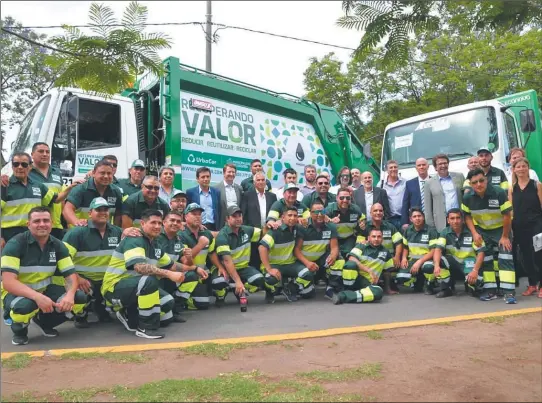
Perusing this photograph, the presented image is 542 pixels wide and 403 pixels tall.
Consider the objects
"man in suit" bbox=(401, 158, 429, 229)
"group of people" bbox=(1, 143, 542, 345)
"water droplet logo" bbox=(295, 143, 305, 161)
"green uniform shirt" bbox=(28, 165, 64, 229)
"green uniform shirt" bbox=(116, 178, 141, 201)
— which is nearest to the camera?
"group of people" bbox=(1, 143, 542, 345)

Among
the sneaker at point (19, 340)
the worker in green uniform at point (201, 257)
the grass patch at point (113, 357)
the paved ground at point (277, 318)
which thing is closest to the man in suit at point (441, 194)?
the paved ground at point (277, 318)

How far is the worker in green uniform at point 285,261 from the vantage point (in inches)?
218

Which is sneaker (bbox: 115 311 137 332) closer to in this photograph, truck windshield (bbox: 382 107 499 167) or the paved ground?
the paved ground

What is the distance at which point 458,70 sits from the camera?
15203 mm

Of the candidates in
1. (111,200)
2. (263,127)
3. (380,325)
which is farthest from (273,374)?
(263,127)

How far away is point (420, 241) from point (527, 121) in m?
3.08

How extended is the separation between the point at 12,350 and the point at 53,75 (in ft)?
9.43

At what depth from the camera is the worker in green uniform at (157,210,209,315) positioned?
476 centimetres

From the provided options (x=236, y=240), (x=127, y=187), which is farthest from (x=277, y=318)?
(x=127, y=187)

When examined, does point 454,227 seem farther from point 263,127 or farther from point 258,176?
point 263,127

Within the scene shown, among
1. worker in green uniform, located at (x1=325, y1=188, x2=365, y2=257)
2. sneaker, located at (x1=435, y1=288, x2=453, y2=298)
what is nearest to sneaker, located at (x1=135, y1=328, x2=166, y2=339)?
worker in green uniform, located at (x1=325, y1=188, x2=365, y2=257)

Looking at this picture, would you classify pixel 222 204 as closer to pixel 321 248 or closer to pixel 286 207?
pixel 286 207

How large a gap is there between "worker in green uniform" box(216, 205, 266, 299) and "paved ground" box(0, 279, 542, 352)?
283 mm

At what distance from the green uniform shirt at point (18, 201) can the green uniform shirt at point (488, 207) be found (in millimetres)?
4657
